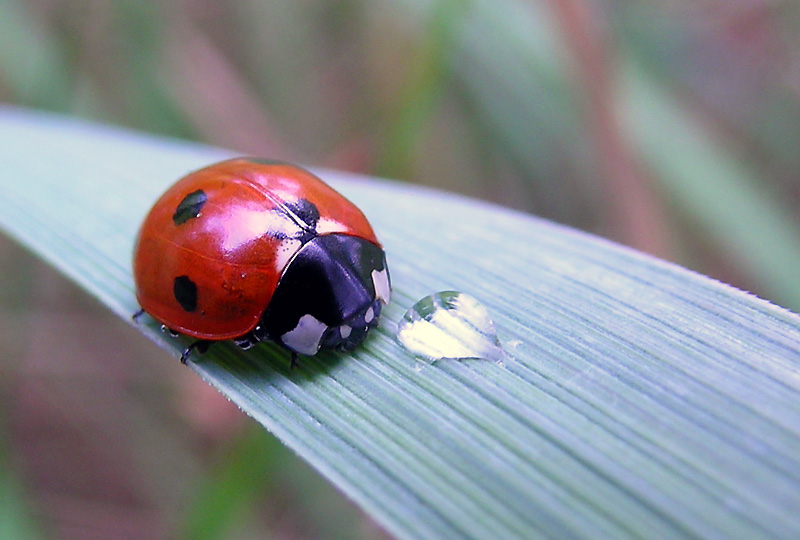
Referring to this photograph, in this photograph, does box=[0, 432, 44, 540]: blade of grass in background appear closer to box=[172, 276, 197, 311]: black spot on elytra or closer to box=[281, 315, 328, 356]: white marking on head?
box=[172, 276, 197, 311]: black spot on elytra

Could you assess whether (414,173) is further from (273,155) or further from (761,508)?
(761,508)

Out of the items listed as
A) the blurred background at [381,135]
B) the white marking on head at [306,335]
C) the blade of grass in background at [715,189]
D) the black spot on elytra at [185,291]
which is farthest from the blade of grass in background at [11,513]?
the blade of grass in background at [715,189]

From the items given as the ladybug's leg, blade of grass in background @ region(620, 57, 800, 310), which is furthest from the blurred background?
the ladybug's leg

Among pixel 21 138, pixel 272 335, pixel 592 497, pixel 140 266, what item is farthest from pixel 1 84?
pixel 592 497

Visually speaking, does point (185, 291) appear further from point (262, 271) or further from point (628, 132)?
point (628, 132)

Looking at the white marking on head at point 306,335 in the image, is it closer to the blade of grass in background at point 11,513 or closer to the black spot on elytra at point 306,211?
the black spot on elytra at point 306,211

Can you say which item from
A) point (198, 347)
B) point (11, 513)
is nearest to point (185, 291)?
point (198, 347)
